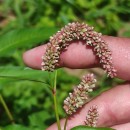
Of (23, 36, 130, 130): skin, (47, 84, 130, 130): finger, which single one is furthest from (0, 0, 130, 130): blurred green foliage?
(47, 84, 130, 130): finger

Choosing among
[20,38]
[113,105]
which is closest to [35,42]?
[20,38]

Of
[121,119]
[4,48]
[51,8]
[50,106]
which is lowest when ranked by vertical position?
[50,106]

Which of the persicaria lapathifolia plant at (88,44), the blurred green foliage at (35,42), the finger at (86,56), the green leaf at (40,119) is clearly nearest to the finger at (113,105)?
the finger at (86,56)

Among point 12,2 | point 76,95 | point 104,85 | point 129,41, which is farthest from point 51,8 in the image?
point 76,95

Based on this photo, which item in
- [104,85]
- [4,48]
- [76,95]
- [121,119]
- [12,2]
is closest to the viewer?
[76,95]

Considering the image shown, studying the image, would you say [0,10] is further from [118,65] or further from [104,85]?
[118,65]

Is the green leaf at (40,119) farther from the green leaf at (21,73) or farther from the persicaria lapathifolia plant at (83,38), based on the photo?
the persicaria lapathifolia plant at (83,38)

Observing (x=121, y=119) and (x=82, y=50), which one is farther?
(x=121, y=119)

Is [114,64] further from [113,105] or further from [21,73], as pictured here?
[21,73]
